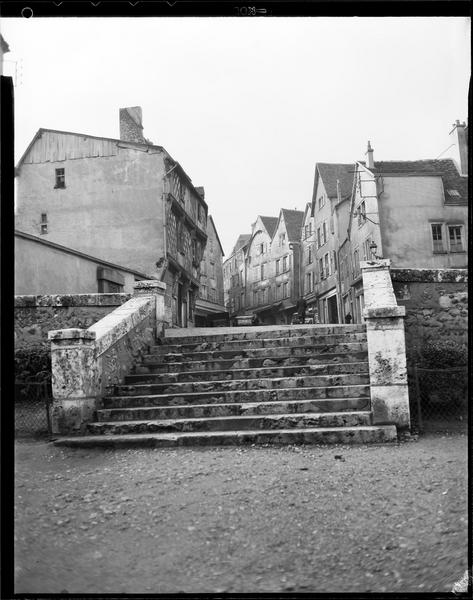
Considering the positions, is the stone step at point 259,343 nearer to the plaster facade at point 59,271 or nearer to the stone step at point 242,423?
the stone step at point 242,423

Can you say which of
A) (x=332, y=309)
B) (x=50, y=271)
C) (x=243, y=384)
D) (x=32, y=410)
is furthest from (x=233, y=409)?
(x=332, y=309)

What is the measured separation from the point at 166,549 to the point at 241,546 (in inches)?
16.8

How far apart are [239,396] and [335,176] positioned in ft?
10.7

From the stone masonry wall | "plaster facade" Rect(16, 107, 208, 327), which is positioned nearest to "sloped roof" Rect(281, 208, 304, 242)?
the stone masonry wall

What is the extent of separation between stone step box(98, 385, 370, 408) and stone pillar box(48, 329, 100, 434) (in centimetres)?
45

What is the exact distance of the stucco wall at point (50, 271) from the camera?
9348 mm

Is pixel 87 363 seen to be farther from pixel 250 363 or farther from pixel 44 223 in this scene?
pixel 44 223

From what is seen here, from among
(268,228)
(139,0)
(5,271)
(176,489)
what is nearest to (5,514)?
(5,271)

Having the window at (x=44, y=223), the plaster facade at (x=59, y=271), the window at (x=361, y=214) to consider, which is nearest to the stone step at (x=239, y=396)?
the plaster facade at (x=59, y=271)

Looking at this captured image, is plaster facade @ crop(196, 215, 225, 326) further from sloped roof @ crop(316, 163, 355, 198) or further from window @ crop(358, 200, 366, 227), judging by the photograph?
sloped roof @ crop(316, 163, 355, 198)

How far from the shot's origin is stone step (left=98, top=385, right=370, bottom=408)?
560 centimetres

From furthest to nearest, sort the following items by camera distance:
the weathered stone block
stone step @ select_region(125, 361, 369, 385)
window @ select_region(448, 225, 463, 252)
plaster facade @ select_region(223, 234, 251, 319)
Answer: plaster facade @ select_region(223, 234, 251, 319)
stone step @ select_region(125, 361, 369, 385)
the weathered stone block
window @ select_region(448, 225, 463, 252)

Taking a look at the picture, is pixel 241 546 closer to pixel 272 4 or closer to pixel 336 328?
pixel 272 4

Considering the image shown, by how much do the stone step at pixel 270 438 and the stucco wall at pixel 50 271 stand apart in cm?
482
